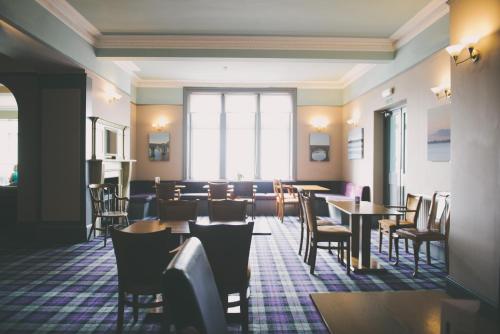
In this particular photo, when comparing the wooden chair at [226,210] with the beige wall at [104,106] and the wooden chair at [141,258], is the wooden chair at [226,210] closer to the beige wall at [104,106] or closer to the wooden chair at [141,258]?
the wooden chair at [141,258]

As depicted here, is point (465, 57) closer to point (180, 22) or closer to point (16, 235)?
point (180, 22)

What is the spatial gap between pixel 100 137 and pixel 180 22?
262 cm

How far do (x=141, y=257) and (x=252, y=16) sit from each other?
423cm

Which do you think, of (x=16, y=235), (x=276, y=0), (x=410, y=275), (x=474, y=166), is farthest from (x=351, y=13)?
(x=16, y=235)

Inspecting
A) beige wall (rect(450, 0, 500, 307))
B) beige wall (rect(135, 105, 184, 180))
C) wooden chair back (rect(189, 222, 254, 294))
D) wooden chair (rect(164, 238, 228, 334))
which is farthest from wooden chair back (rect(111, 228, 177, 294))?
beige wall (rect(135, 105, 184, 180))

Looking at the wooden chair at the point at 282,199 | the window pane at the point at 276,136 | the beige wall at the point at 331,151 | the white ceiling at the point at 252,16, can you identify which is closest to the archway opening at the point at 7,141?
the white ceiling at the point at 252,16

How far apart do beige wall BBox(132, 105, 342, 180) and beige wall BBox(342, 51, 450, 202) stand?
1565 millimetres

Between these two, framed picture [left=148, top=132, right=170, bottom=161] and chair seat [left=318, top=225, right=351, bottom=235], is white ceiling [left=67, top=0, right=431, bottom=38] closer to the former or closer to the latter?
chair seat [left=318, top=225, right=351, bottom=235]

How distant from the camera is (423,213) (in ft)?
17.6

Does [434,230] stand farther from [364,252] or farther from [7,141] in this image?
[7,141]

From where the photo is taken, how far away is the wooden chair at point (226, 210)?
371cm

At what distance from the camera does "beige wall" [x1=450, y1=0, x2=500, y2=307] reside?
2857mm

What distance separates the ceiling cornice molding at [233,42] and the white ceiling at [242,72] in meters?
1.13

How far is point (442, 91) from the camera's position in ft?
15.9
